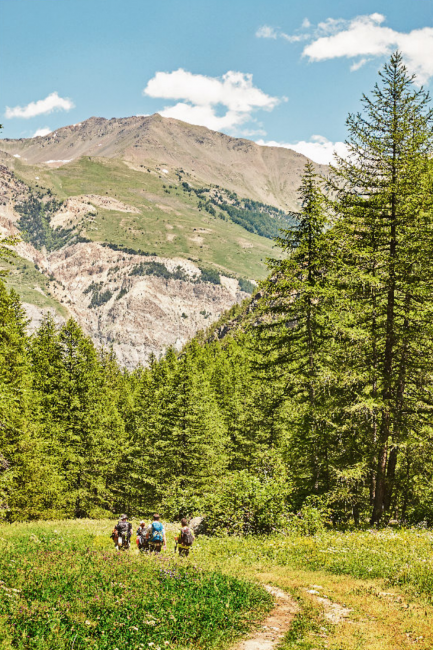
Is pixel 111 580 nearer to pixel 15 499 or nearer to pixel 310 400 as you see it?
pixel 310 400

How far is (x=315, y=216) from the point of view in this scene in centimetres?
2095

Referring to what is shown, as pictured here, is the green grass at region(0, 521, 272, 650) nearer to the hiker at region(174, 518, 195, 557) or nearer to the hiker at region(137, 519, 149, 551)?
the hiker at region(174, 518, 195, 557)

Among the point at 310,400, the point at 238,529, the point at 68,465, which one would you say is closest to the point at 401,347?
the point at 310,400

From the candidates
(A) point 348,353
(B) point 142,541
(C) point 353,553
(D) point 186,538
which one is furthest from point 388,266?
(B) point 142,541

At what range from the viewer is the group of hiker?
15039 mm

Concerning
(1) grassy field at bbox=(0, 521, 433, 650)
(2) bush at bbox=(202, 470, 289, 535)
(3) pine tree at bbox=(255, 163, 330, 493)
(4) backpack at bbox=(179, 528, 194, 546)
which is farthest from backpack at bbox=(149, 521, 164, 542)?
(3) pine tree at bbox=(255, 163, 330, 493)

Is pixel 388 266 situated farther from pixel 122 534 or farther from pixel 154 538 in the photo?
pixel 122 534

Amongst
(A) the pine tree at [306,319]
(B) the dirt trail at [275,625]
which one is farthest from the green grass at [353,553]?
(A) the pine tree at [306,319]

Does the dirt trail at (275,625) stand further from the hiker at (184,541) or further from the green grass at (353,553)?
the hiker at (184,541)

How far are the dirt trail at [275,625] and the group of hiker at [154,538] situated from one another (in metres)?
4.60

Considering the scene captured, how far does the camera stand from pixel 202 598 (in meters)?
9.05

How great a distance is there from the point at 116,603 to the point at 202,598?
76.5 inches

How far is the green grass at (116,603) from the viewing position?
669 cm

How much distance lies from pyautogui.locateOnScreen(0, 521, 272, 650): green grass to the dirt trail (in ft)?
0.80
